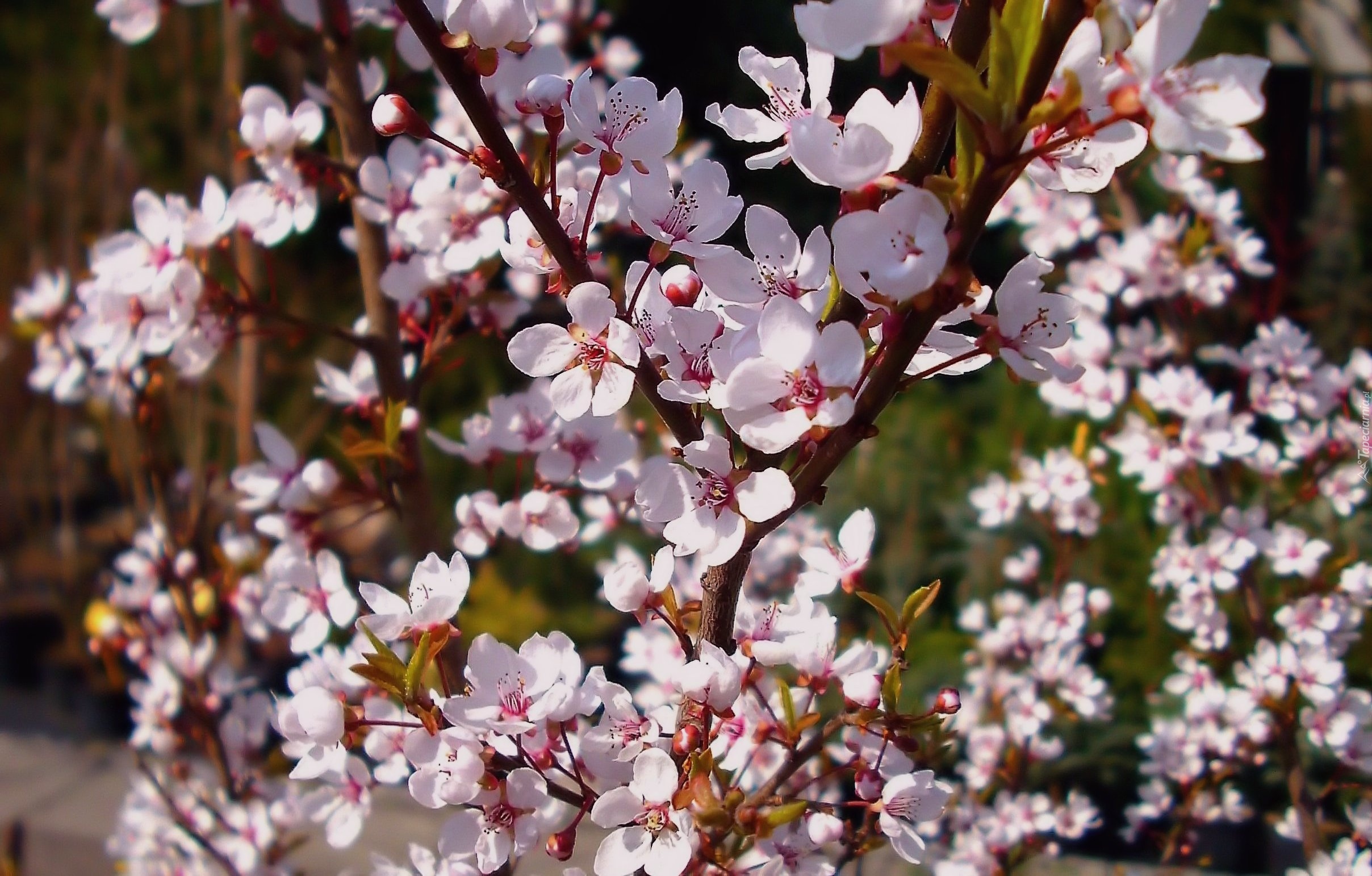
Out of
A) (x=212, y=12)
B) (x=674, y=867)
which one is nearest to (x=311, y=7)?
(x=674, y=867)

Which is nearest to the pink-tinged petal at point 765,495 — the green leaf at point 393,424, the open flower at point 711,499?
the open flower at point 711,499

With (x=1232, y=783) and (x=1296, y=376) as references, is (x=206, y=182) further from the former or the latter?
(x=1232, y=783)

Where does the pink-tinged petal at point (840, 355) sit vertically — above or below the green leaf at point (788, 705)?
above

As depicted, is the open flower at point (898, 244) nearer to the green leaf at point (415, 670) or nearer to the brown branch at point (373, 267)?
the green leaf at point (415, 670)

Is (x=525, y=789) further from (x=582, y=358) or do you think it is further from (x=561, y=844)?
(x=582, y=358)

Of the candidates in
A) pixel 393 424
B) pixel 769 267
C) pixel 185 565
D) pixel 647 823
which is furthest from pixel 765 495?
pixel 185 565

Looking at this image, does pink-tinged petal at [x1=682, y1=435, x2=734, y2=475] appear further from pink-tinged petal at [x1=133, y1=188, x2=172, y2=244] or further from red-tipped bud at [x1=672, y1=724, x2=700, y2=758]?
pink-tinged petal at [x1=133, y1=188, x2=172, y2=244]

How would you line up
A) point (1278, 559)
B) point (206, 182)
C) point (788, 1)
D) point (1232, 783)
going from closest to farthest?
point (206, 182) < point (1278, 559) < point (1232, 783) < point (788, 1)
